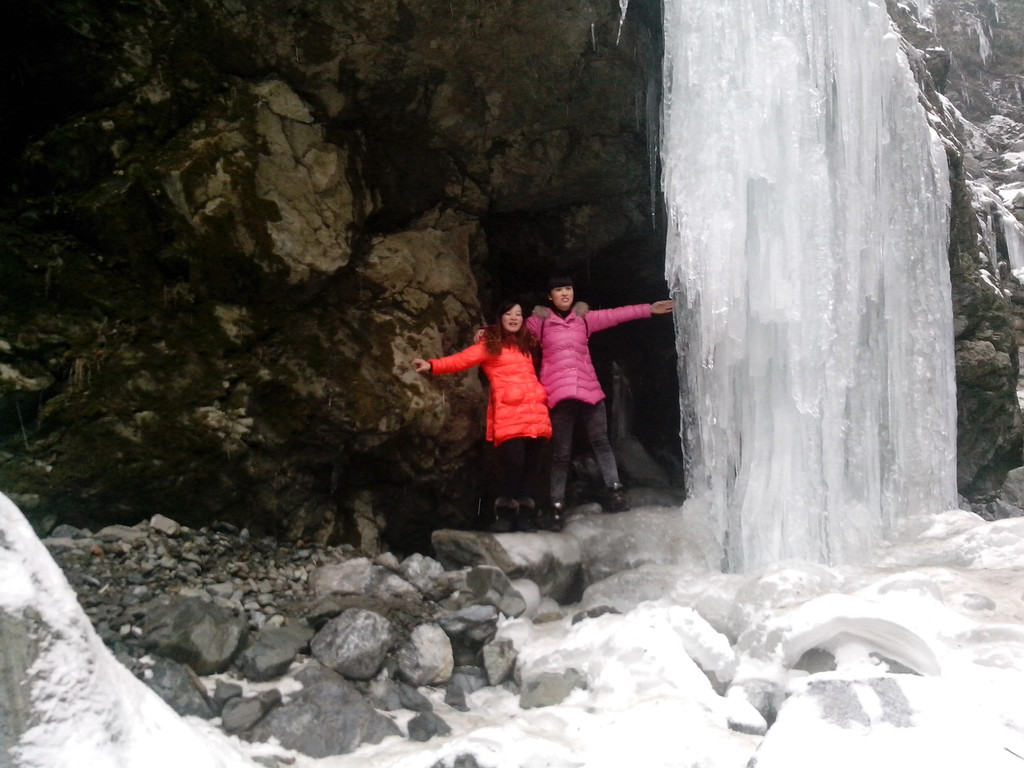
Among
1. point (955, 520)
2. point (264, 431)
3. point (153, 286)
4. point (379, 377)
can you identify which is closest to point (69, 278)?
point (153, 286)

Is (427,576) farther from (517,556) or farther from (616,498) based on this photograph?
(616,498)

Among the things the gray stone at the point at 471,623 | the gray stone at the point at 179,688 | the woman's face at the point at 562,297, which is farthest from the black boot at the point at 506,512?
the gray stone at the point at 179,688

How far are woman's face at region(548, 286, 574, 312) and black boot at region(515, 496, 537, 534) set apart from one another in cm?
154

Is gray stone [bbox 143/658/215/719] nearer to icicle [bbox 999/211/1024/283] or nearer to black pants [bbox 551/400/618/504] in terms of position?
black pants [bbox 551/400/618/504]

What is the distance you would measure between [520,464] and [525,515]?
0.38 meters

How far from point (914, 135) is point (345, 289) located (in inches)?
188

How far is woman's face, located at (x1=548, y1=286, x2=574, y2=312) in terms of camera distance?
602 cm

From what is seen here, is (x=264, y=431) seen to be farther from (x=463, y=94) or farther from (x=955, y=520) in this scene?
(x=955, y=520)

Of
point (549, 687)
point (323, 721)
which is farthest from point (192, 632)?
point (549, 687)

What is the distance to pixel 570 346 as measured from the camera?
5945 mm

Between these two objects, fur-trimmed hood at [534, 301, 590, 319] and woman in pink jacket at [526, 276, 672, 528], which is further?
fur-trimmed hood at [534, 301, 590, 319]

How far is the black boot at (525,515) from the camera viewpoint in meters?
5.60

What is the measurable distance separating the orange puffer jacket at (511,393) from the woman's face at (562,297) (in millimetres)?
596

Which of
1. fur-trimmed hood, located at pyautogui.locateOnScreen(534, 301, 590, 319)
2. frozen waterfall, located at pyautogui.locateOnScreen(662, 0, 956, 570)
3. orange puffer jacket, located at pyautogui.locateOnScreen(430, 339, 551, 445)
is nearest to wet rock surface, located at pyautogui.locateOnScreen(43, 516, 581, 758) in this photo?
orange puffer jacket, located at pyautogui.locateOnScreen(430, 339, 551, 445)
